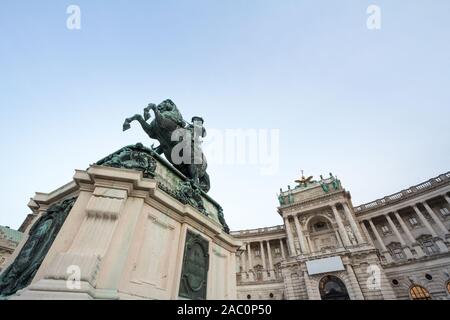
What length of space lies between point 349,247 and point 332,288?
5.68 m

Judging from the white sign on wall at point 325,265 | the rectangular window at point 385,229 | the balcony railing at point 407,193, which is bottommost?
the white sign on wall at point 325,265

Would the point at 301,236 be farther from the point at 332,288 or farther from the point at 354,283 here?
the point at 354,283

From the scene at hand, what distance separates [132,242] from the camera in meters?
3.02

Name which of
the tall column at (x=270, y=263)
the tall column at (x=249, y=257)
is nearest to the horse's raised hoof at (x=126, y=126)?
the tall column at (x=270, y=263)

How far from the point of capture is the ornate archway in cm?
2559

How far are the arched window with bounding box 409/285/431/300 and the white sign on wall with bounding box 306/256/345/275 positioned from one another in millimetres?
7880

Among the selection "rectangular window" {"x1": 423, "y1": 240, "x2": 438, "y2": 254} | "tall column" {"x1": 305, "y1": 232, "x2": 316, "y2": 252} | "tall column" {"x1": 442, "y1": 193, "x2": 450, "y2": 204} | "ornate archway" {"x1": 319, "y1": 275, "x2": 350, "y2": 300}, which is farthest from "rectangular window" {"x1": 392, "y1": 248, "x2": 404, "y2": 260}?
"tall column" {"x1": 305, "y1": 232, "x2": 316, "y2": 252}

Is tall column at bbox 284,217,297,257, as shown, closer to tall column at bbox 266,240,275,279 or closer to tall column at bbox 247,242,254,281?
tall column at bbox 266,240,275,279

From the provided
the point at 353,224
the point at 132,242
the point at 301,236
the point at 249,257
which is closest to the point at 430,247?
the point at 353,224

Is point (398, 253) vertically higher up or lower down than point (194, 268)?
higher up

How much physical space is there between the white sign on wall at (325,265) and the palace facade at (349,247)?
11 centimetres

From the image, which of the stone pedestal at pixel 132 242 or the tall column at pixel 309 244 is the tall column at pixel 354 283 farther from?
the stone pedestal at pixel 132 242

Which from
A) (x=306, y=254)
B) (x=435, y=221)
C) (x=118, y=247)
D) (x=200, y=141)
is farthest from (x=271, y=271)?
(x=118, y=247)

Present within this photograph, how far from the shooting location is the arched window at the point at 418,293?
79.8 ft
